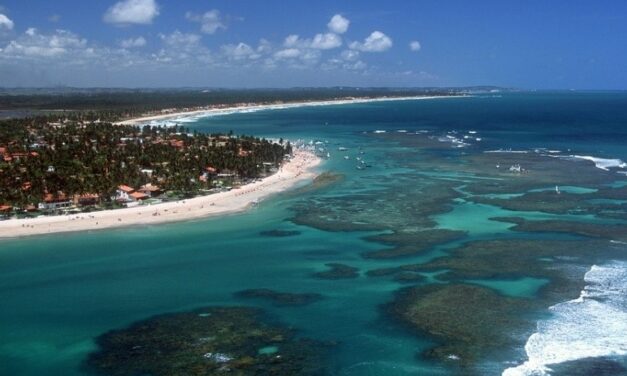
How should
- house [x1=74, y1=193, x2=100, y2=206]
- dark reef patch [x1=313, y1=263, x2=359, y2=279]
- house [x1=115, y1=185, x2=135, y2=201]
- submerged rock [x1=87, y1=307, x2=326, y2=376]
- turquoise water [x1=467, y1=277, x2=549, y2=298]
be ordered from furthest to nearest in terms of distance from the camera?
house [x1=115, y1=185, x2=135, y2=201]
house [x1=74, y1=193, x2=100, y2=206]
dark reef patch [x1=313, y1=263, x2=359, y2=279]
turquoise water [x1=467, y1=277, x2=549, y2=298]
submerged rock [x1=87, y1=307, x2=326, y2=376]

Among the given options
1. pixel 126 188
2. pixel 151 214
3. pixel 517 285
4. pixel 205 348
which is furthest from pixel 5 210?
pixel 517 285

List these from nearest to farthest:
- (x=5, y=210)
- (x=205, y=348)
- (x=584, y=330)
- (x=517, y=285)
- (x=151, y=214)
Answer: (x=205, y=348) → (x=584, y=330) → (x=517, y=285) → (x=5, y=210) → (x=151, y=214)

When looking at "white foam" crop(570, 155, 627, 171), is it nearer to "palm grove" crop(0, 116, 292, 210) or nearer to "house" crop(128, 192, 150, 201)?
"palm grove" crop(0, 116, 292, 210)

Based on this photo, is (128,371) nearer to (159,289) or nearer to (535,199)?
(159,289)

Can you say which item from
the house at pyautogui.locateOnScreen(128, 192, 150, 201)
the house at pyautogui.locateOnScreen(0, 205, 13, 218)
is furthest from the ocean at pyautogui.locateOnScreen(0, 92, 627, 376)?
the house at pyautogui.locateOnScreen(128, 192, 150, 201)

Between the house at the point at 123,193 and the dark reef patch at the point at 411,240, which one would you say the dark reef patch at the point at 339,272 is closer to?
the dark reef patch at the point at 411,240

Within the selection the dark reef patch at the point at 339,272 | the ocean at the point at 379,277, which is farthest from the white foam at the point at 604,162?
the dark reef patch at the point at 339,272

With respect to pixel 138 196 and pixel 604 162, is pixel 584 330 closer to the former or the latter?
pixel 138 196
